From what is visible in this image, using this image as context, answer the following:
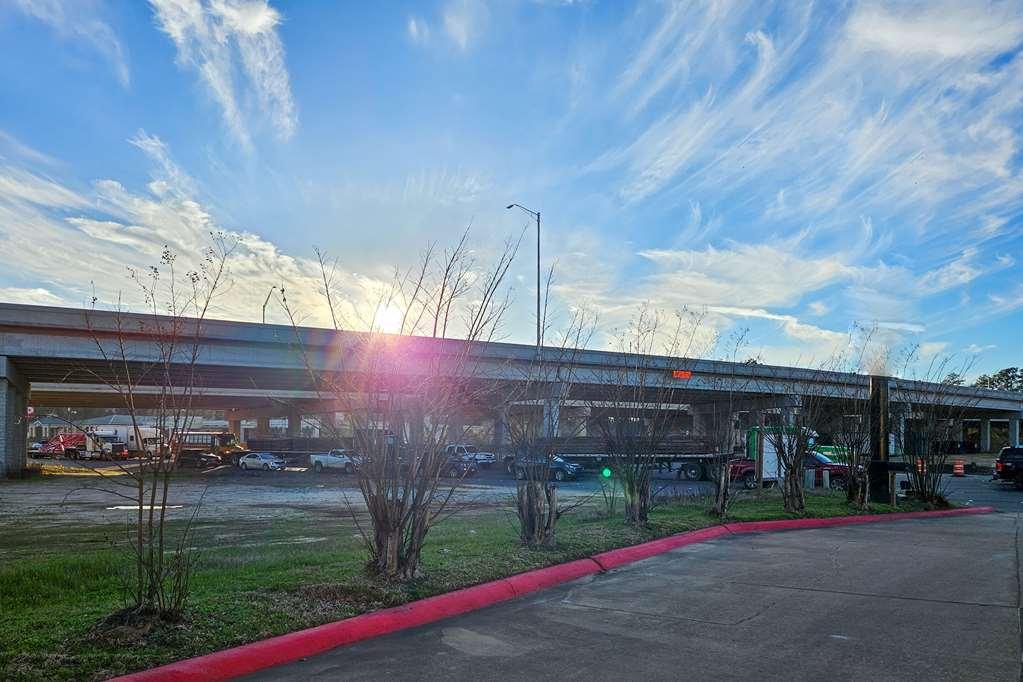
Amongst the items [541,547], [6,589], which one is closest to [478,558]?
[541,547]

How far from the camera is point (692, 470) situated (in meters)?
37.0

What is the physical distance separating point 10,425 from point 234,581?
35.0 m

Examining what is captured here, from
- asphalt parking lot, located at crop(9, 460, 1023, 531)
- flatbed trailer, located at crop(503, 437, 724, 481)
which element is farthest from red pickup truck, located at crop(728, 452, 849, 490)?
asphalt parking lot, located at crop(9, 460, 1023, 531)

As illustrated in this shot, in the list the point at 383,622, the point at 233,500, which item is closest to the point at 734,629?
the point at 383,622

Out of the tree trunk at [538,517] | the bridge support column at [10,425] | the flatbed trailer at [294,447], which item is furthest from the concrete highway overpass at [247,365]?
the flatbed trailer at [294,447]

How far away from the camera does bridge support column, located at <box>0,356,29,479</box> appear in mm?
35688

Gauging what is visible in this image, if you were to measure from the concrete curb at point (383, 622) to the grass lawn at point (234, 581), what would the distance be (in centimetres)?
17

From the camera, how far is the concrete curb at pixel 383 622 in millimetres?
5737

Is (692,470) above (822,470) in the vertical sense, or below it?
below

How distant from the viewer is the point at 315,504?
74.4 feet

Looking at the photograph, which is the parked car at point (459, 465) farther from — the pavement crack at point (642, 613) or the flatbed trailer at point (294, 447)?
the flatbed trailer at point (294, 447)

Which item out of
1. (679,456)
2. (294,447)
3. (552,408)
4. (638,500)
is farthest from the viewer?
(294,447)

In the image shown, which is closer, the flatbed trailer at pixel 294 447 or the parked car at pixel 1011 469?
the parked car at pixel 1011 469

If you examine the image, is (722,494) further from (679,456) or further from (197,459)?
(197,459)
